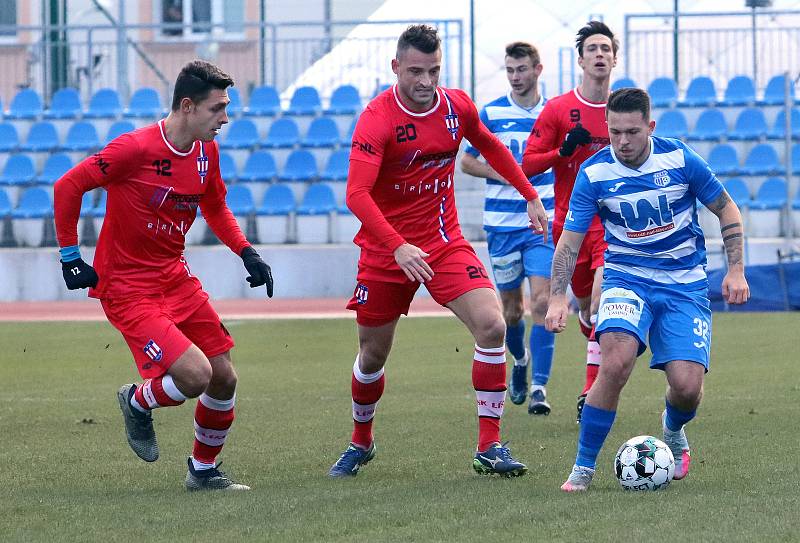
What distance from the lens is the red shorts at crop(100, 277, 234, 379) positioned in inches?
241

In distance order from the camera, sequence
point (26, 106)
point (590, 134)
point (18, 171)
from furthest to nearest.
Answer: point (26, 106) → point (18, 171) → point (590, 134)

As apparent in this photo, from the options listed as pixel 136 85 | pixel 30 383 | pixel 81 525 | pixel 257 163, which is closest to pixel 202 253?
pixel 257 163

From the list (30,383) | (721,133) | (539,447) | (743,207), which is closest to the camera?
(539,447)

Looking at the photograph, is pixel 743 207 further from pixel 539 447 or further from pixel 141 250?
pixel 141 250

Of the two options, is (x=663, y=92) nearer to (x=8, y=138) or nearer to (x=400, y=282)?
(x=8, y=138)

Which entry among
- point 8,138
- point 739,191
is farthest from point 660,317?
point 8,138

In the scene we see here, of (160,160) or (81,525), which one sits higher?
(160,160)

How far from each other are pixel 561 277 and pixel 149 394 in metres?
2.00

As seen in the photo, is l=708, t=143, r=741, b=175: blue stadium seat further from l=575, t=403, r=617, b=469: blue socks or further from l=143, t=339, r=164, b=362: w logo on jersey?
l=143, t=339, r=164, b=362: w logo on jersey

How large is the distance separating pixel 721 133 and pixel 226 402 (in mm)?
15837

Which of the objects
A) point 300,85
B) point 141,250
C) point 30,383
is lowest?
point 30,383

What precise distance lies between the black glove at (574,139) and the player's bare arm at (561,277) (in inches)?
76.7

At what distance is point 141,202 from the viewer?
6.27m

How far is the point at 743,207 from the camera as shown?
1950 centimetres
